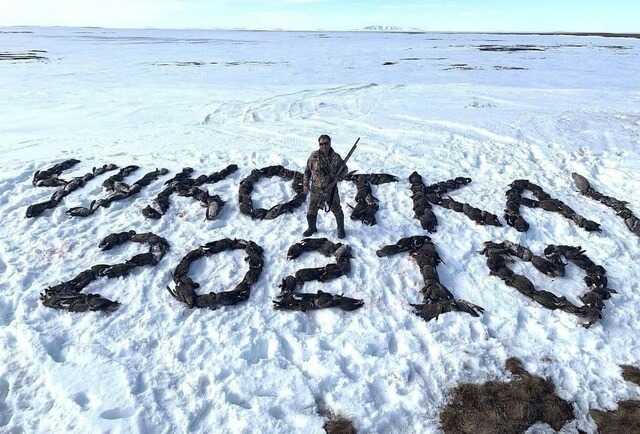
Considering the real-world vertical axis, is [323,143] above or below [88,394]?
above

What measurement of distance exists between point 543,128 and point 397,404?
13.5 m

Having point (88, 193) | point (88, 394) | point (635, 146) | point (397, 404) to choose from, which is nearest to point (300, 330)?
point (397, 404)

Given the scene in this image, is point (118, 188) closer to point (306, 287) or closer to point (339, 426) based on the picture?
point (306, 287)

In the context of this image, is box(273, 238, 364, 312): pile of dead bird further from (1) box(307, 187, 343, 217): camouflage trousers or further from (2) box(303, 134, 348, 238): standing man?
(2) box(303, 134, 348, 238): standing man

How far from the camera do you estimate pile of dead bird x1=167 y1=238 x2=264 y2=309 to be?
729 cm

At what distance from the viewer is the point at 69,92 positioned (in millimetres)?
23609

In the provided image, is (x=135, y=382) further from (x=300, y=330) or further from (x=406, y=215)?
(x=406, y=215)

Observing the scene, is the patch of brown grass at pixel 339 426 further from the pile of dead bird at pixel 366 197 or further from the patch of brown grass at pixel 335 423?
the pile of dead bird at pixel 366 197

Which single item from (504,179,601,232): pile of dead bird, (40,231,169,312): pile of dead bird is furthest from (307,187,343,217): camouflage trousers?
(504,179,601,232): pile of dead bird

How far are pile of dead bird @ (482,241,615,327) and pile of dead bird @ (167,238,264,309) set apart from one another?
4.21 meters

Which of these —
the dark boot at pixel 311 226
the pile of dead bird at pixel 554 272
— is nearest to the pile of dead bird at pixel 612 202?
the pile of dead bird at pixel 554 272

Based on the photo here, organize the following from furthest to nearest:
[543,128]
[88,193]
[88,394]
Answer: [543,128], [88,193], [88,394]

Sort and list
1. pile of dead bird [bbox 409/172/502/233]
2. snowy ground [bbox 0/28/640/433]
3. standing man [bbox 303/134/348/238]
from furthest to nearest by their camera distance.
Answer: pile of dead bird [bbox 409/172/502/233], standing man [bbox 303/134/348/238], snowy ground [bbox 0/28/640/433]

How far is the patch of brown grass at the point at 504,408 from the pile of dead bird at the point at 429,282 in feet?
4.65
